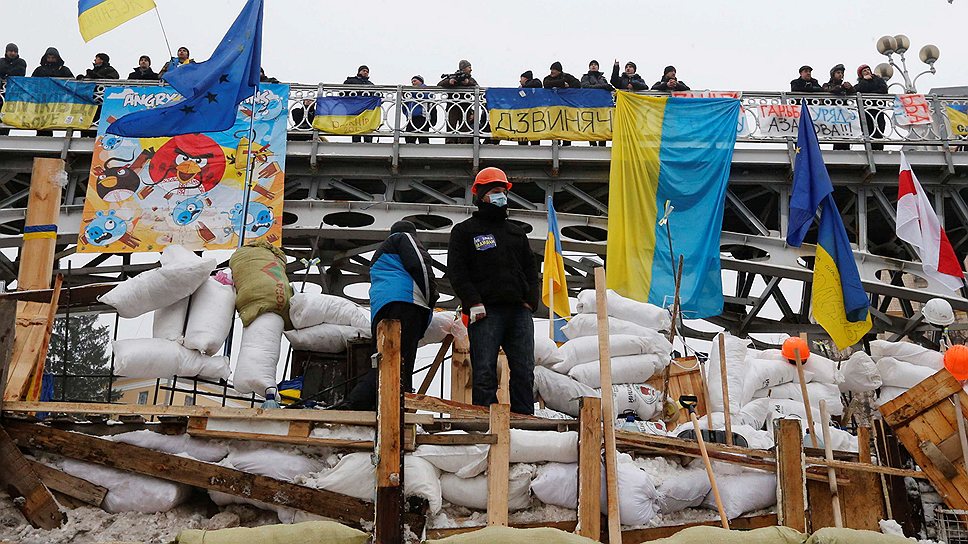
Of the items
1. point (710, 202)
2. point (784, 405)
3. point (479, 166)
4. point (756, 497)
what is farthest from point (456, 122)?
point (756, 497)

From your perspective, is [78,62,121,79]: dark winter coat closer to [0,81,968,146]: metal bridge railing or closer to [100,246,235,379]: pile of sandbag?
[0,81,968,146]: metal bridge railing

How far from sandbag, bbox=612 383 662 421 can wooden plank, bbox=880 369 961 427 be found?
2.15 m

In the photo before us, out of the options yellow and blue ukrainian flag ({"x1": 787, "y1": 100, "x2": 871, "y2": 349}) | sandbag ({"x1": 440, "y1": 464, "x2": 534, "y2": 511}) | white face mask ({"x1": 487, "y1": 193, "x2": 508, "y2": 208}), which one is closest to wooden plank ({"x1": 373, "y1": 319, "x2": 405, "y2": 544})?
sandbag ({"x1": 440, "y1": 464, "x2": 534, "y2": 511})

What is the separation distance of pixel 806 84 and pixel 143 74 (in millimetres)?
10903

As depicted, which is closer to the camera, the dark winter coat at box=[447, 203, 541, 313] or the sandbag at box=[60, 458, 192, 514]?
the sandbag at box=[60, 458, 192, 514]

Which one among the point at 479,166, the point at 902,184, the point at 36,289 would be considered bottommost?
the point at 36,289

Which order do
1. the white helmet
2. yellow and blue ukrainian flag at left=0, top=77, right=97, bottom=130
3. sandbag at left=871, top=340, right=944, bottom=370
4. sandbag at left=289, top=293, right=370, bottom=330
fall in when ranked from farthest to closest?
yellow and blue ukrainian flag at left=0, top=77, right=97, bottom=130 → the white helmet → sandbag at left=871, top=340, right=944, bottom=370 → sandbag at left=289, top=293, right=370, bottom=330

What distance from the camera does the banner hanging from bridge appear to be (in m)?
14.1

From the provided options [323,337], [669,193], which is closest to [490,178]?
[323,337]

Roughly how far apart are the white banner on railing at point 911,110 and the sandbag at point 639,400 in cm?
907

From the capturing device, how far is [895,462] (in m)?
6.28

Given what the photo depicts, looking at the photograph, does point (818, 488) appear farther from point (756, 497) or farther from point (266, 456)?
point (266, 456)

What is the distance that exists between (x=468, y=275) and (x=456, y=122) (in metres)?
9.16

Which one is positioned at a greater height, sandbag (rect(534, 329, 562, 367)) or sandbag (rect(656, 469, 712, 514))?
sandbag (rect(534, 329, 562, 367))
